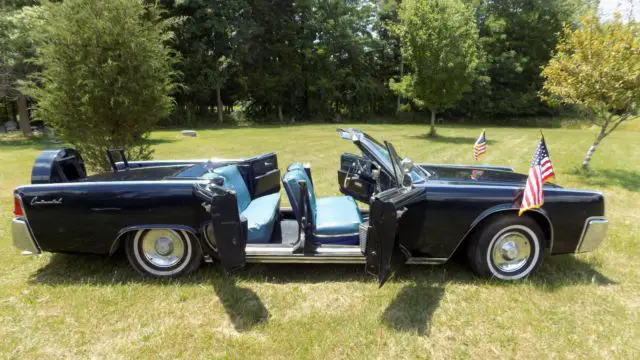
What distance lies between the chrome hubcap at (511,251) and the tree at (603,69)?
7058 mm

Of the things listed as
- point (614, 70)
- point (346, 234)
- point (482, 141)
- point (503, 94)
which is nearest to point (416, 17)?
point (614, 70)

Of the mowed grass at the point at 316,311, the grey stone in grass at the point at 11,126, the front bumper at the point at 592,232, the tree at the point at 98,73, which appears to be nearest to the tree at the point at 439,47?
the tree at the point at 98,73

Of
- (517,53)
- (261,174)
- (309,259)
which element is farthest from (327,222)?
(517,53)

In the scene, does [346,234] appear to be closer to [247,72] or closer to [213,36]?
[213,36]

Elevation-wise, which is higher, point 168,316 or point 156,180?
point 156,180

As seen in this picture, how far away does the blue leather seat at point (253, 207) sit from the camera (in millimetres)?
3797

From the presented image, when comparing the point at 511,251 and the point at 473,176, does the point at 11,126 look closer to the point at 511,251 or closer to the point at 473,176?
the point at 473,176

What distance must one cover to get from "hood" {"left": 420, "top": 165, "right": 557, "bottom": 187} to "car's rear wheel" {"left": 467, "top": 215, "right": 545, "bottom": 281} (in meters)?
0.42

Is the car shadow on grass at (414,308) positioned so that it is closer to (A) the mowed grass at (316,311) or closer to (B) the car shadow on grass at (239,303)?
(A) the mowed grass at (316,311)

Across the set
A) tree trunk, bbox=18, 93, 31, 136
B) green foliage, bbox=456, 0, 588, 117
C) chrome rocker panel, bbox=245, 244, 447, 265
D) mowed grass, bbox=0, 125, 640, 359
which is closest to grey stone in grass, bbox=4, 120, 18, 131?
tree trunk, bbox=18, 93, 31, 136

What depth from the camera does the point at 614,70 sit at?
833 centimetres

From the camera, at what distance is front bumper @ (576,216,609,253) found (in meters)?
3.54

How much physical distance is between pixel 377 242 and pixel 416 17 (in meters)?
17.3

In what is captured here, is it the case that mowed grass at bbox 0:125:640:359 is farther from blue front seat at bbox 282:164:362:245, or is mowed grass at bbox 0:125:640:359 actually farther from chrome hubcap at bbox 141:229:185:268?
blue front seat at bbox 282:164:362:245
